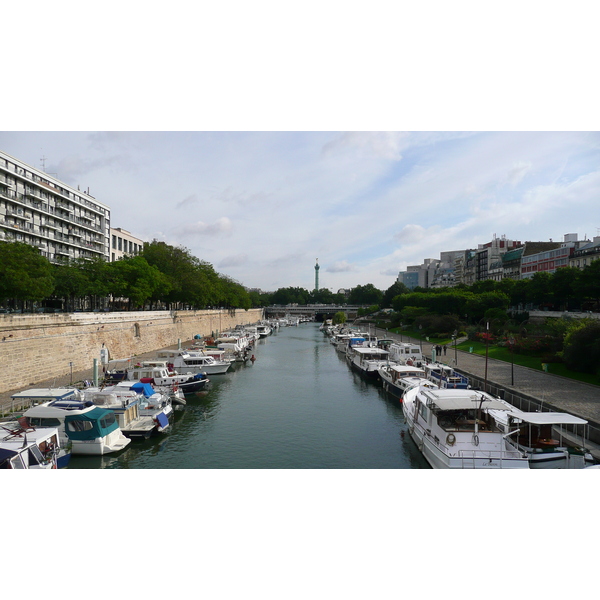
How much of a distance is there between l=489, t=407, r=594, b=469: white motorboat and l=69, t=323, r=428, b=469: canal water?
4099 mm

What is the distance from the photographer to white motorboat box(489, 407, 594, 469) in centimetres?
1695

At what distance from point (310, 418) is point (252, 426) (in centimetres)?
382

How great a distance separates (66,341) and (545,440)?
35.1 meters

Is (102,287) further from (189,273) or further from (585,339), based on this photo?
(585,339)

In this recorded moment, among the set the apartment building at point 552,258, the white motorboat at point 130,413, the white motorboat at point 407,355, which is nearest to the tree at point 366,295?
the apartment building at point 552,258

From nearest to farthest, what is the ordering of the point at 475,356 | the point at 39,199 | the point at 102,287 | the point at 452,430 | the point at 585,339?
1. the point at 452,430
2. the point at 585,339
3. the point at 475,356
4. the point at 102,287
5. the point at 39,199

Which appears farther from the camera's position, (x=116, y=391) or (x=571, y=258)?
(x=571, y=258)

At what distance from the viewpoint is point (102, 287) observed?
55.6 m

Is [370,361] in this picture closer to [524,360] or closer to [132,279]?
[524,360]

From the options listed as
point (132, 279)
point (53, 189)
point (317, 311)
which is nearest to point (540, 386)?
point (132, 279)

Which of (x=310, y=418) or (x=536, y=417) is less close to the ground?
(x=536, y=417)

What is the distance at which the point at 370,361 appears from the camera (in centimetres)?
4381

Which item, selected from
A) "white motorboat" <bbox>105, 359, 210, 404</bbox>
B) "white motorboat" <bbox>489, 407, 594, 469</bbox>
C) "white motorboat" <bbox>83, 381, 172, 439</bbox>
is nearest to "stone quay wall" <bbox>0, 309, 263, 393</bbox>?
"white motorboat" <bbox>105, 359, 210, 404</bbox>

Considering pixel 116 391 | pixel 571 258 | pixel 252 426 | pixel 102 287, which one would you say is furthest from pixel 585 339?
pixel 571 258
